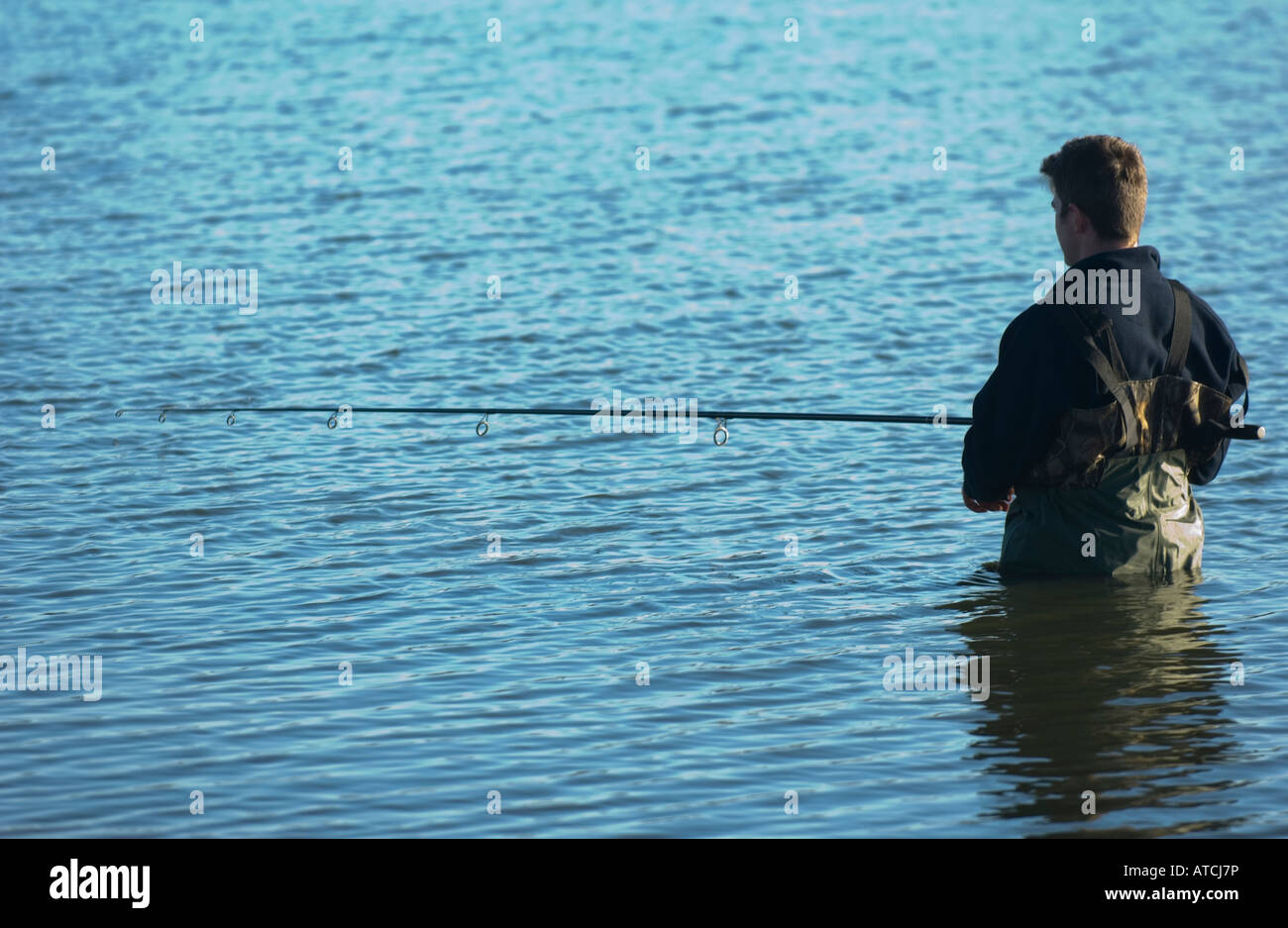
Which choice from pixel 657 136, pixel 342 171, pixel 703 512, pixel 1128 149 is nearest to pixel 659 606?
pixel 703 512

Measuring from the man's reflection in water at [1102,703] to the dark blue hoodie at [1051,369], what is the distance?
0.56 m

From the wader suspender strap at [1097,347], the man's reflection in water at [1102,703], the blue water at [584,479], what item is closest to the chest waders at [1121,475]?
the wader suspender strap at [1097,347]

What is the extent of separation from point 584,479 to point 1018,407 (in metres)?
3.24

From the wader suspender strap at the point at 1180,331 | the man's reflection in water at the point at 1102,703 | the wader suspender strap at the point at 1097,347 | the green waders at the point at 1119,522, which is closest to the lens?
the man's reflection in water at the point at 1102,703

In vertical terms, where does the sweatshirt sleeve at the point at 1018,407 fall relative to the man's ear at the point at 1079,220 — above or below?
below

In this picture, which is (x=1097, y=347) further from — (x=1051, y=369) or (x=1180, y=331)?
(x=1180, y=331)

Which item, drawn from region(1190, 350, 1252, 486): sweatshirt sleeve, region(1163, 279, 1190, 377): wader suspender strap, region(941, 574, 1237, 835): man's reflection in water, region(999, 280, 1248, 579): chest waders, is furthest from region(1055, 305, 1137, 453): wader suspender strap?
region(941, 574, 1237, 835): man's reflection in water

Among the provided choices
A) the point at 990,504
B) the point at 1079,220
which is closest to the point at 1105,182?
the point at 1079,220

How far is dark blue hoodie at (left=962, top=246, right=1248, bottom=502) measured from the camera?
5.12m

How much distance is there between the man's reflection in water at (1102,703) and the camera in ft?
15.1

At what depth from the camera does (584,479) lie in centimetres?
808

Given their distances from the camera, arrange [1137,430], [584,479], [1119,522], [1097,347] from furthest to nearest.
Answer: [584,479] < [1119,522] < [1137,430] < [1097,347]

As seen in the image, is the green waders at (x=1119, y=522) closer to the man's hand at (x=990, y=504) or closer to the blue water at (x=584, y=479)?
the man's hand at (x=990, y=504)
